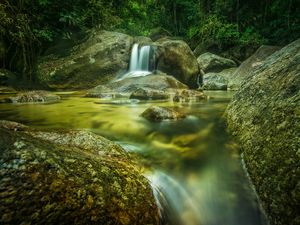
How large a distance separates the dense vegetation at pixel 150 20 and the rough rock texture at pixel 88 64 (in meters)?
0.80

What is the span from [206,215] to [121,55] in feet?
33.3

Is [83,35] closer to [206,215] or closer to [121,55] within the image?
[121,55]

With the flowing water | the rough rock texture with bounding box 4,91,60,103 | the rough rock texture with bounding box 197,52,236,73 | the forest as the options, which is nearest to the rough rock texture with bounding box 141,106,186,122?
the forest

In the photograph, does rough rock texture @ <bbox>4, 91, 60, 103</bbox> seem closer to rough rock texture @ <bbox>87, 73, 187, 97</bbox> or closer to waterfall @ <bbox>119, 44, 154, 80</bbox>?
rough rock texture @ <bbox>87, 73, 187, 97</bbox>

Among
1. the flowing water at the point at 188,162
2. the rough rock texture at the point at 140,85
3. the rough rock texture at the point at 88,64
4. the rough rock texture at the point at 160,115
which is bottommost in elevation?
the flowing water at the point at 188,162

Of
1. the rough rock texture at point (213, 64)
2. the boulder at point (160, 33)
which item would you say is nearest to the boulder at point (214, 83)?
the rough rock texture at point (213, 64)

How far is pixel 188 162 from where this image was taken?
2.71 metres

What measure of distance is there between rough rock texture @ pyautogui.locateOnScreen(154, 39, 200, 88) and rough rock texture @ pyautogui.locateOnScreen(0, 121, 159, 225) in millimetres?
9685

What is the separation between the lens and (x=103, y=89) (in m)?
9.26

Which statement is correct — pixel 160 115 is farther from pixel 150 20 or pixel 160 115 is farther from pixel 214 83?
pixel 150 20

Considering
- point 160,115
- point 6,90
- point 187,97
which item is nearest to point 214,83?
point 187,97

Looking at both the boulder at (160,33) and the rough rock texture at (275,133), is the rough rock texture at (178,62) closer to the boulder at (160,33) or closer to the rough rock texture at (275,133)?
the rough rock texture at (275,133)

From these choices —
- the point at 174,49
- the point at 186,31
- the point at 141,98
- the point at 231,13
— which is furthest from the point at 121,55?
the point at 186,31

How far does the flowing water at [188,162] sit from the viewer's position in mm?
2102
